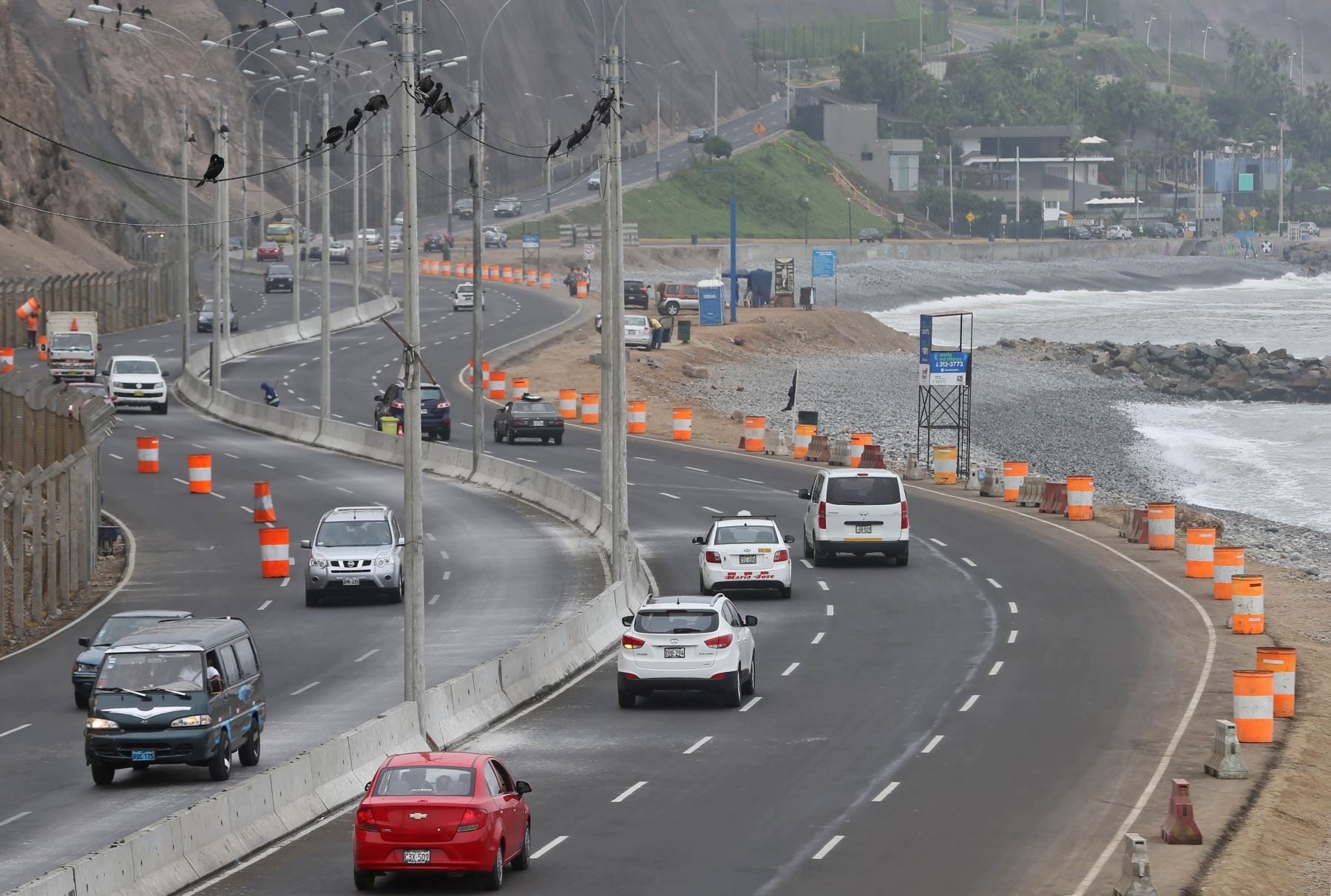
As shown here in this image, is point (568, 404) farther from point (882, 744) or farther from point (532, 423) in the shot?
point (882, 744)

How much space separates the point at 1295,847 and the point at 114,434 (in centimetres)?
5089

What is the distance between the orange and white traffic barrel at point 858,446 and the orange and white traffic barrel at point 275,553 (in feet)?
65.3

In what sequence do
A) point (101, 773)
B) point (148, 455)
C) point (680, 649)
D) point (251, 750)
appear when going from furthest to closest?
point (148, 455)
point (680, 649)
point (251, 750)
point (101, 773)

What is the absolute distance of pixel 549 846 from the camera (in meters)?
21.0

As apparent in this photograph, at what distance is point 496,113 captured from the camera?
18862 cm

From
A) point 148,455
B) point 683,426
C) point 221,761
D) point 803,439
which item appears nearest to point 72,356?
point 148,455

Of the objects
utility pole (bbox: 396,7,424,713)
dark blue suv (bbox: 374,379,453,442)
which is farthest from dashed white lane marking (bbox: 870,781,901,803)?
dark blue suv (bbox: 374,379,453,442)

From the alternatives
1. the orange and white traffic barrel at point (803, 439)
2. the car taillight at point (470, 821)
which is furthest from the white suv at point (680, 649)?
the orange and white traffic barrel at point (803, 439)

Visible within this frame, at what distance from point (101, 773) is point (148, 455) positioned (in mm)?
36806

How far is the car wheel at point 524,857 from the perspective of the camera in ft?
64.6

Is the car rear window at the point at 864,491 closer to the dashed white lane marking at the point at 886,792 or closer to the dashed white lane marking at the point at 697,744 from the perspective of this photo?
the dashed white lane marking at the point at 697,744

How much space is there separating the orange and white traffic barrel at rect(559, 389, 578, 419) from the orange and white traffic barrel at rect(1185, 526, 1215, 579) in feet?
117

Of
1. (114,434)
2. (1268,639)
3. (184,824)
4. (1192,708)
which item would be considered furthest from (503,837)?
(114,434)

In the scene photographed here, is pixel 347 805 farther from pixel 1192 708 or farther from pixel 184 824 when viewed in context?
pixel 1192 708
